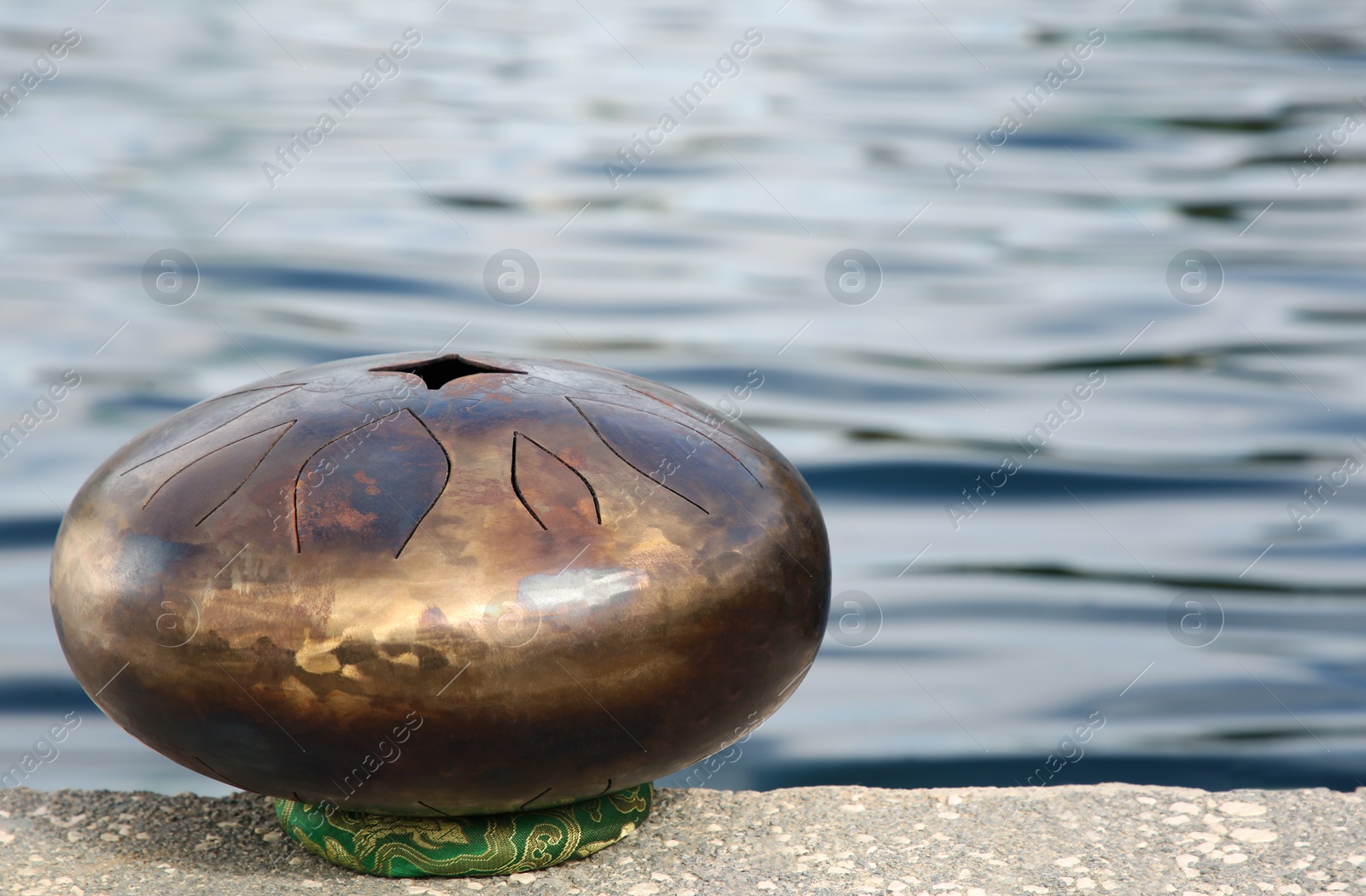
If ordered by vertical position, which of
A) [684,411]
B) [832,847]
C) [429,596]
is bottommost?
[832,847]

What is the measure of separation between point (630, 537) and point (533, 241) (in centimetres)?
655

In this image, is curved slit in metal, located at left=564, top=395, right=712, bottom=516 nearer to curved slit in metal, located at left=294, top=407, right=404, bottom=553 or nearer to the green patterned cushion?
curved slit in metal, located at left=294, top=407, right=404, bottom=553

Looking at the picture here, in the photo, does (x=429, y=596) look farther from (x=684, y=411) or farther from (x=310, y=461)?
(x=684, y=411)

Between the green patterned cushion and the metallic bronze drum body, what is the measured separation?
152mm

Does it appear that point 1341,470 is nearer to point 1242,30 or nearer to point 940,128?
point 940,128

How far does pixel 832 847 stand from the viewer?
261 cm

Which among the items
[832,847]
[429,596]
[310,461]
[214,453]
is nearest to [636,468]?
[429,596]

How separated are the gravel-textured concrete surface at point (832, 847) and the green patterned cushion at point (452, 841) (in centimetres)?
3

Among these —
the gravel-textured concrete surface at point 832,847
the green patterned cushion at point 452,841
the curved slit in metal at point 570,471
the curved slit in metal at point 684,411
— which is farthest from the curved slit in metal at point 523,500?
the gravel-textured concrete surface at point 832,847

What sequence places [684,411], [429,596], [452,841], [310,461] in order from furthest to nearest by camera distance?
[684,411]
[452,841]
[310,461]
[429,596]

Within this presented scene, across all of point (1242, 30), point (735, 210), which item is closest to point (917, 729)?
point (735, 210)

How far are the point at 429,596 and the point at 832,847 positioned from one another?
0.98 m

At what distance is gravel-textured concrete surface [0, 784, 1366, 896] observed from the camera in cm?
245

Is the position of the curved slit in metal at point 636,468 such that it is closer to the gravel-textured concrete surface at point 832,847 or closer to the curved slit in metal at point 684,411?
the curved slit in metal at point 684,411
